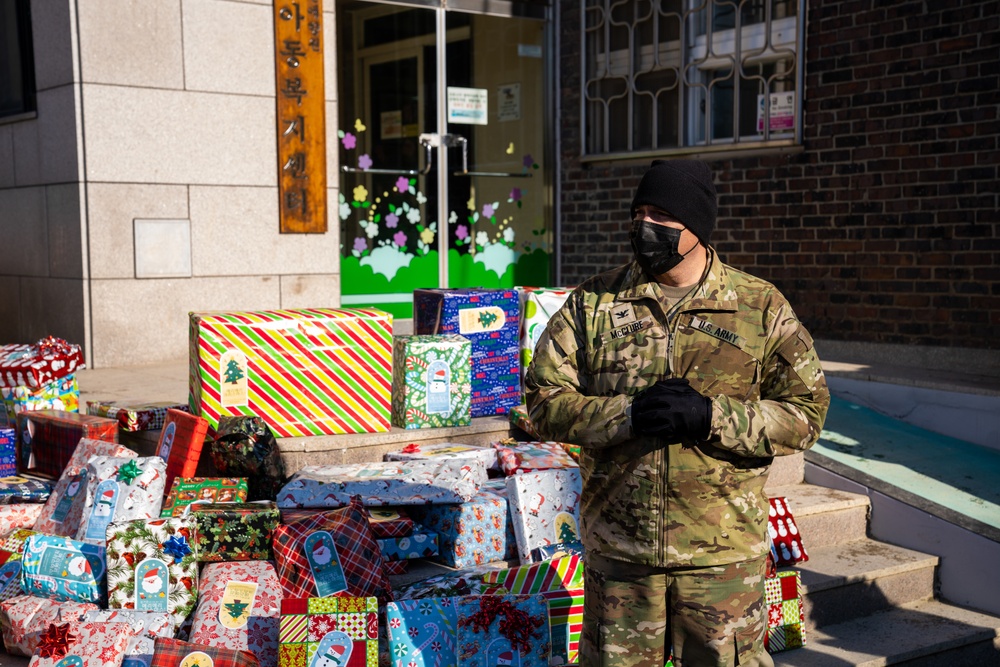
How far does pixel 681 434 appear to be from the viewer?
2748 millimetres

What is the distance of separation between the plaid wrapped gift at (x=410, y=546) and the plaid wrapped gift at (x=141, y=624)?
938 mm

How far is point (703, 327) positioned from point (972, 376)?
4562 millimetres

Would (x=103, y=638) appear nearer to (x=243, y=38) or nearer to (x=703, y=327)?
(x=703, y=327)

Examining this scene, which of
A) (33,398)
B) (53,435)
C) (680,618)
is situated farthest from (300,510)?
(680,618)

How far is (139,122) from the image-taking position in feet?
25.1

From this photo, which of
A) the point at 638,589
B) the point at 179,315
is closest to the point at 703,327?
the point at 638,589

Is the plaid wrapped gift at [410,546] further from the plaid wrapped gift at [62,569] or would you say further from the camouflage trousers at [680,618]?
the camouflage trousers at [680,618]

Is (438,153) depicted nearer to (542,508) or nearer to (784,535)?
(542,508)

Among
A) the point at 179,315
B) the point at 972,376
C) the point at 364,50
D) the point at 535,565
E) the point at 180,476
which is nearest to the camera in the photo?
the point at 535,565

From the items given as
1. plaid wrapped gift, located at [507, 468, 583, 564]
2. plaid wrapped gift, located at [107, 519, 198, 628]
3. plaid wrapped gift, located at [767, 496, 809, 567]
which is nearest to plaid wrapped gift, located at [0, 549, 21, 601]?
plaid wrapped gift, located at [107, 519, 198, 628]

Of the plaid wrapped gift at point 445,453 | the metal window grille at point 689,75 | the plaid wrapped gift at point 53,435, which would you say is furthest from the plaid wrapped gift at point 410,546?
the metal window grille at point 689,75

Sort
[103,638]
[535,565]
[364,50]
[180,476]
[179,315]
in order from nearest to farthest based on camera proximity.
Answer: [103,638], [535,565], [180,476], [179,315], [364,50]

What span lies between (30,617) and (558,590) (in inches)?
77.4

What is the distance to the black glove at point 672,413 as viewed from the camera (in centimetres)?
271
